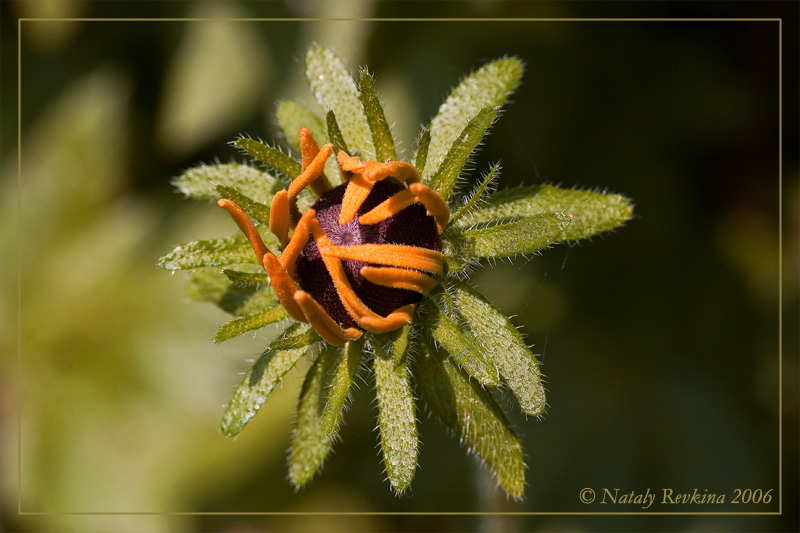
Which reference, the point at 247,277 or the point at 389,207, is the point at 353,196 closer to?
the point at 389,207

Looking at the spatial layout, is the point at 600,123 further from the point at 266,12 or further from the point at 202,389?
the point at 202,389

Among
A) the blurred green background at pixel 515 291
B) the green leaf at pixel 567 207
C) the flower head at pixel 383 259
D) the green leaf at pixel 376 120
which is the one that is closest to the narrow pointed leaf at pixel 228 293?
the flower head at pixel 383 259

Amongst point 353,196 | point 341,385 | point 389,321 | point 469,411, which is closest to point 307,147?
point 353,196

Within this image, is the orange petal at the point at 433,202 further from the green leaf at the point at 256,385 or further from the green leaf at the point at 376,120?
the green leaf at the point at 256,385

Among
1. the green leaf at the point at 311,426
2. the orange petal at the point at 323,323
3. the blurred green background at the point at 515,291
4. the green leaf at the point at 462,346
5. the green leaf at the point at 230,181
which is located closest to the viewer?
the orange petal at the point at 323,323

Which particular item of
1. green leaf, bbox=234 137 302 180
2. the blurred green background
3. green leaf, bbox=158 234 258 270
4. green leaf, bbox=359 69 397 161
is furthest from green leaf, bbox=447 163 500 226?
the blurred green background

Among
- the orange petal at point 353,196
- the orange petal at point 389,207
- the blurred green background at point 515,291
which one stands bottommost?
the blurred green background at point 515,291

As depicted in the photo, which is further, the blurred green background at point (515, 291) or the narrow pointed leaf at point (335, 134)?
the blurred green background at point (515, 291)
